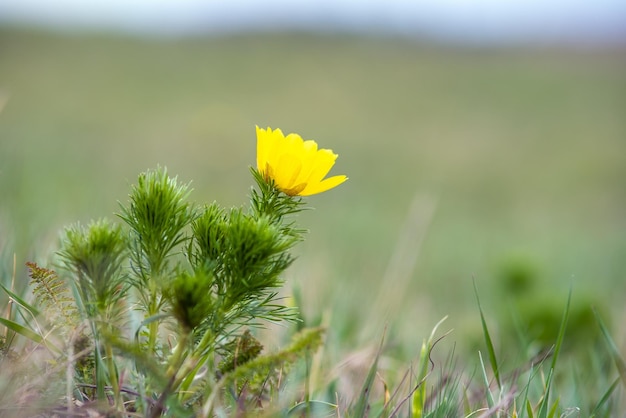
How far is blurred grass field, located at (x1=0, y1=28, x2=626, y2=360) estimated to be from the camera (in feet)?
10.7

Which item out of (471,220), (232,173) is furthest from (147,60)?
(471,220)

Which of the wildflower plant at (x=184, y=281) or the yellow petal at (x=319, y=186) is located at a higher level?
the yellow petal at (x=319, y=186)

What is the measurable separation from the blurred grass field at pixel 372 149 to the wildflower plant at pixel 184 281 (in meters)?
0.50

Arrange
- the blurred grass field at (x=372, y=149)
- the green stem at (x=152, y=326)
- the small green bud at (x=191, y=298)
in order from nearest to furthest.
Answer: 1. the small green bud at (x=191, y=298)
2. the green stem at (x=152, y=326)
3. the blurred grass field at (x=372, y=149)

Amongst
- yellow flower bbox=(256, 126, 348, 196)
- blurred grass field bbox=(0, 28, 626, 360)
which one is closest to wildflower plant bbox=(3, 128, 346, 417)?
yellow flower bbox=(256, 126, 348, 196)

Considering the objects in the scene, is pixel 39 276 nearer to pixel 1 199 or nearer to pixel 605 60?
pixel 1 199

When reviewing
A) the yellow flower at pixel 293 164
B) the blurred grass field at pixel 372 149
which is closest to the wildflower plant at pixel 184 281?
the yellow flower at pixel 293 164

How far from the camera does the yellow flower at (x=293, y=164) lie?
3.74 ft

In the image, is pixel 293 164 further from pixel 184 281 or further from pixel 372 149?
pixel 372 149

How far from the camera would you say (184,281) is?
1.02m

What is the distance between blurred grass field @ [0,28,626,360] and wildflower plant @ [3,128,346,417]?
50cm

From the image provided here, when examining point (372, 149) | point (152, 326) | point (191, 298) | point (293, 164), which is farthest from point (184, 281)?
point (372, 149)

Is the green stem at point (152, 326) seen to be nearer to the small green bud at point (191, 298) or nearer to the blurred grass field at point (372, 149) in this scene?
the small green bud at point (191, 298)

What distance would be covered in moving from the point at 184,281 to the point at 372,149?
1175 cm
